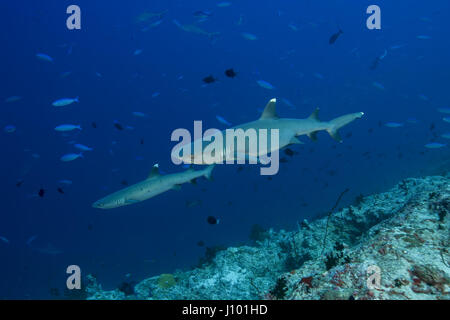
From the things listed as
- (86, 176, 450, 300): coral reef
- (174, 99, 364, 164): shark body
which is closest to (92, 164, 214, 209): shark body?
(174, 99, 364, 164): shark body

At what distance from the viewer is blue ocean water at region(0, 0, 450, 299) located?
52156 mm

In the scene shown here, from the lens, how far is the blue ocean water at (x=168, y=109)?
52.2 metres

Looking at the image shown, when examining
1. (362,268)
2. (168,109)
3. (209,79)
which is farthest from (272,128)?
(168,109)

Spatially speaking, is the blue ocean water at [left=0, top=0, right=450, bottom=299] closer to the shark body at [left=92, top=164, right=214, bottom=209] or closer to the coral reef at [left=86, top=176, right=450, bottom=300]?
the coral reef at [left=86, top=176, right=450, bottom=300]

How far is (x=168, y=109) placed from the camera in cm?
10694

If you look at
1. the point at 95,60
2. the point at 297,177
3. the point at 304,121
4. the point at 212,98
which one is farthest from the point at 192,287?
the point at 212,98

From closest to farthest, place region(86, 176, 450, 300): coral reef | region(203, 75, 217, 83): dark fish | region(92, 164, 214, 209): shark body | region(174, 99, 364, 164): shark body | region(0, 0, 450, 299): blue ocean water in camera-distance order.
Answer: region(86, 176, 450, 300): coral reef → region(174, 99, 364, 164): shark body → region(92, 164, 214, 209): shark body → region(203, 75, 217, 83): dark fish → region(0, 0, 450, 299): blue ocean water

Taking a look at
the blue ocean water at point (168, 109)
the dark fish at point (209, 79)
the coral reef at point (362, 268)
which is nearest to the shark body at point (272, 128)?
the coral reef at point (362, 268)

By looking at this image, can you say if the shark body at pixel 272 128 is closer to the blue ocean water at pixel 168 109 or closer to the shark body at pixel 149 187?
the shark body at pixel 149 187

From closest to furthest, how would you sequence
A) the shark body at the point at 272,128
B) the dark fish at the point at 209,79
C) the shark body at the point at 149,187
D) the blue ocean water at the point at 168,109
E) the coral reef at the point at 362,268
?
the coral reef at the point at 362,268, the shark body at the point at 272,128, the shark body at the point at 149,187, the dark fish at the point at 209,79, the blue ocean water at the point at 168,109

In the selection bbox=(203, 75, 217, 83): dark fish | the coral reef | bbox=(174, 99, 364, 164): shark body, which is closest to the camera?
the coral reef

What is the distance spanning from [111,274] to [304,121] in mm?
33373

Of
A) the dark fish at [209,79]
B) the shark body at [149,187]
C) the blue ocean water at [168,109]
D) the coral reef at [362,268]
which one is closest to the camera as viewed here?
the coral reef at [362,268]

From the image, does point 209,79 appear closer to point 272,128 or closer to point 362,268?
point 272,128
